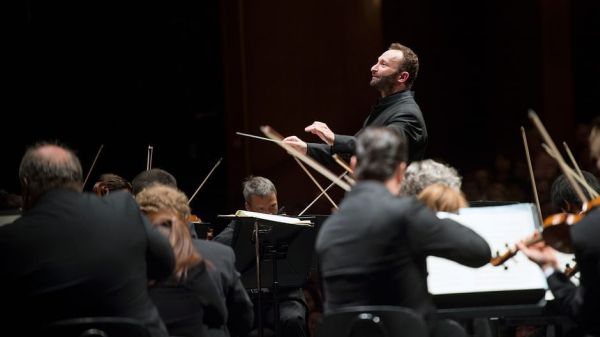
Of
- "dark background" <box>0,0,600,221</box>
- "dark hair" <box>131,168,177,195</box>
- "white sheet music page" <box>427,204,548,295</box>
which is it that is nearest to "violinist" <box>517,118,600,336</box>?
"white sheet music page" <box>427,204,548,295</box>

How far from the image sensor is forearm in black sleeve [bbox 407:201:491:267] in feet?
8.61

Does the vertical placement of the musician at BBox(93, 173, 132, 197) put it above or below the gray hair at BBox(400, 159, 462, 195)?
below

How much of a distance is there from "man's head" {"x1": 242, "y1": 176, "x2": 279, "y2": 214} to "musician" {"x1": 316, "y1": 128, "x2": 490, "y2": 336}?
232 centimetres

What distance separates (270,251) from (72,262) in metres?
1.79

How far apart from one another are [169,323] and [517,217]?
1.20 metres

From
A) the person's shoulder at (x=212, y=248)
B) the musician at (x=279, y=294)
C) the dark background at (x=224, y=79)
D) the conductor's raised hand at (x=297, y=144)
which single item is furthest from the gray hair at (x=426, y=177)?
the dark background at (x=224, y=79)

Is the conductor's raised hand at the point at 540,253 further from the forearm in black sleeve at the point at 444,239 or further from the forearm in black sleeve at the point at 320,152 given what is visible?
the forearm in black sleeve at the point at 320,152

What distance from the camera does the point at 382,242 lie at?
2.61m

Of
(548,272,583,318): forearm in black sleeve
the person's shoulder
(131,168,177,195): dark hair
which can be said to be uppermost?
(131,168,177,195): dark hair

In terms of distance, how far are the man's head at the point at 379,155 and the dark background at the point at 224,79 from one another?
12.4 feet

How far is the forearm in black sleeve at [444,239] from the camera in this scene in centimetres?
262

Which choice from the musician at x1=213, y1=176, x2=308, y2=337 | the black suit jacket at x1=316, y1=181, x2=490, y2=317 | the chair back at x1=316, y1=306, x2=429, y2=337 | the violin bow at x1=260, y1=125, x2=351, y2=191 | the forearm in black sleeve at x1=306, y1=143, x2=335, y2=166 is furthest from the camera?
the musician at x1=213, y1=176, x2=308, y2=337

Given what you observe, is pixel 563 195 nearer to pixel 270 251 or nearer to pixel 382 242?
pixel 270 251

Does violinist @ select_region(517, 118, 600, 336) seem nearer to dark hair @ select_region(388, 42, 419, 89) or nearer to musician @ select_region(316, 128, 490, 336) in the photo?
musician @ select_region(316, 128, 490, 336)
